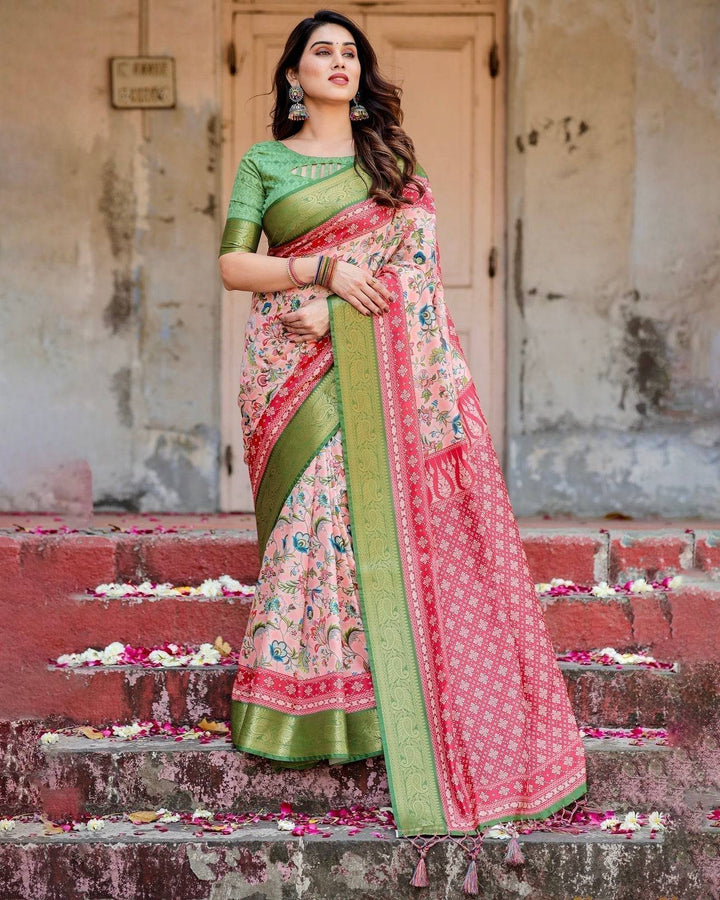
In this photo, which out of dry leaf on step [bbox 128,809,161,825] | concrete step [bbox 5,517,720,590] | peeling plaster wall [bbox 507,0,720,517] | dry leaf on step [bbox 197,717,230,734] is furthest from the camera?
peeling plaster wall [bbox 507,0,720,517]

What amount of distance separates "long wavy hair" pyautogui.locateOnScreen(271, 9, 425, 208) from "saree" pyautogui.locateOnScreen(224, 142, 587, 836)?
0.05 metres

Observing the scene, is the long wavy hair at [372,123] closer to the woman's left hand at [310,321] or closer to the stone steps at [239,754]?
the woman's left hand at [310,321]

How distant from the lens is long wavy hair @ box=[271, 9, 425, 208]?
3.17m

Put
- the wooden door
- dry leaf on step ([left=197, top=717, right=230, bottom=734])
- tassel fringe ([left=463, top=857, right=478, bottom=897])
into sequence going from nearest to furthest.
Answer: tassel fringe ([left=463, top=857, right=478, bottom=897]) < dry leaf on step ([left=197, top=717, right=230, bottom=734]) < the wooden door

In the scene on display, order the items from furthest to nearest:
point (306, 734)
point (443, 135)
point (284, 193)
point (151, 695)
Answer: point (443, 135)
point (151, 695)
point (284, 193)
point (306, 734)

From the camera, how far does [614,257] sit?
589 centimetres

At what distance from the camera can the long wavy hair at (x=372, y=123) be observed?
317 centimetres

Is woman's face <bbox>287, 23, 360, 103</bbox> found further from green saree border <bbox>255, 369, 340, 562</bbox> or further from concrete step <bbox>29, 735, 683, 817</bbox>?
concrete step <bbox>29, 735, 683, 817</bbox>

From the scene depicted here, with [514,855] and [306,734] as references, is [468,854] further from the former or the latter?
[306,734]

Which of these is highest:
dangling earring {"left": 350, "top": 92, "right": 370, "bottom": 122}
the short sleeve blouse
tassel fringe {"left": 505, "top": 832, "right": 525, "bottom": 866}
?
dangling earring {"left": 350, "top": 92, "right": 370, "bottom": 122}

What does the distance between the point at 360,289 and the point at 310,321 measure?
0.50 feet

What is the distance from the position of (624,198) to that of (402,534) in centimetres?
330

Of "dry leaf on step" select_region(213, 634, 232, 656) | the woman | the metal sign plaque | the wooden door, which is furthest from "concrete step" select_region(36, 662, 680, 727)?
the metal sign plaque

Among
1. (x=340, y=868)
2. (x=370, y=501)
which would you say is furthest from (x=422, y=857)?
(x=370, y=501)
